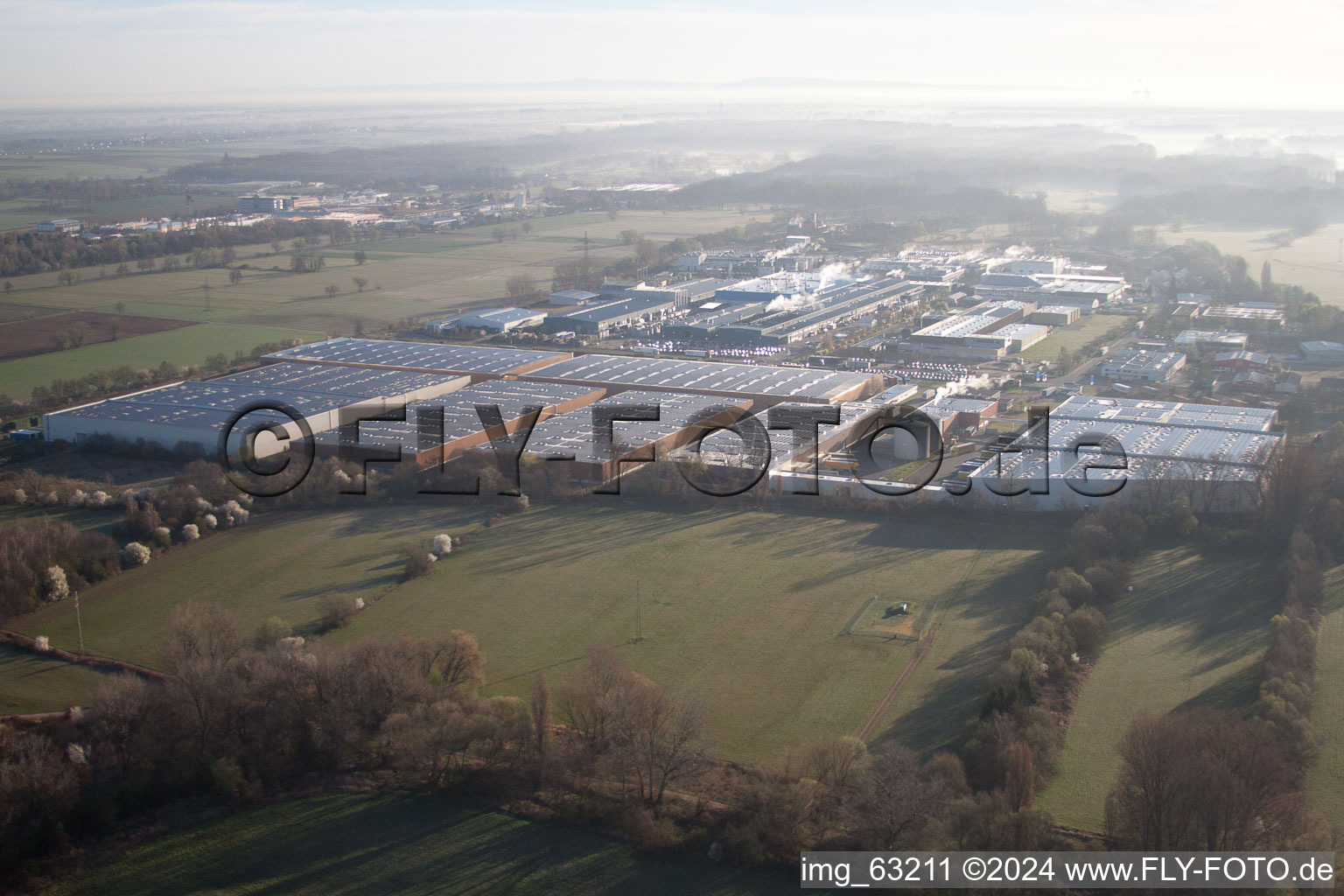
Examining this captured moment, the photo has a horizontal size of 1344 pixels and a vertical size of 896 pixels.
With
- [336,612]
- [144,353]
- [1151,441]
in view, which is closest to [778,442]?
[1151,441]

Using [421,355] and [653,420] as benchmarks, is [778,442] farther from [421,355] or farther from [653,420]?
[421,355]

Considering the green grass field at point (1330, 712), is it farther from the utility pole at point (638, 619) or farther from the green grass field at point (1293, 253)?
the green grass field at point (1293, 253)

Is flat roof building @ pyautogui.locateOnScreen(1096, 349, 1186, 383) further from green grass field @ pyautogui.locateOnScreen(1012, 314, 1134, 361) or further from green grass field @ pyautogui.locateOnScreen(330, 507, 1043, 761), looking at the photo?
green grass field @ pyautogui.locateOnScreen(330, 507, 1043, 761)

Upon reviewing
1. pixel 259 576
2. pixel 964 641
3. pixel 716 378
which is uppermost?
pixel 716 378

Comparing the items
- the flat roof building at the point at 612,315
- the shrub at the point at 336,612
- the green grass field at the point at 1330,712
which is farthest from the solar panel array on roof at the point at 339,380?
the green grass field at the point at 1330,712

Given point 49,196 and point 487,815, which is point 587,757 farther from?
point 49,196

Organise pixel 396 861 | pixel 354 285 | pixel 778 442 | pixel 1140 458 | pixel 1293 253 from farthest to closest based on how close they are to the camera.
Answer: pixel 1293 253, pixel 354 285, pixel 778 442, pixel 1140 458, pixel 396 861
